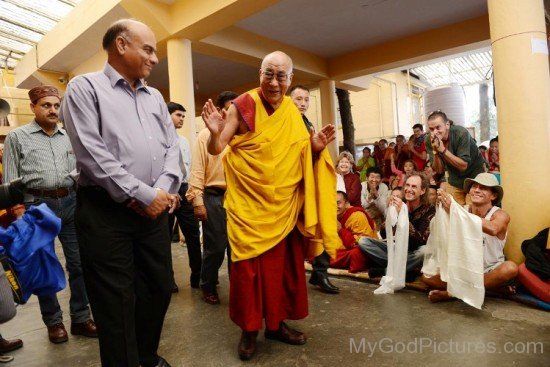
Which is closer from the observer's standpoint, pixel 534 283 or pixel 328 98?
pixel 534 283

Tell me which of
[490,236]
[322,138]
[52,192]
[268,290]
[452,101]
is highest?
[452,101]

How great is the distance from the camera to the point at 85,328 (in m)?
2.55

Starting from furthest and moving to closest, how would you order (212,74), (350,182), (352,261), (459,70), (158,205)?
(459,70), (212,74), (350,182), (352,261), (158,205)

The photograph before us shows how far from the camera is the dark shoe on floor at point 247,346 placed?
2.16 metres

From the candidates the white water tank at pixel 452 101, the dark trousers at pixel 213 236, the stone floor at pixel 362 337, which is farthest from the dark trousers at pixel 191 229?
the white water tank at pixel 452 101

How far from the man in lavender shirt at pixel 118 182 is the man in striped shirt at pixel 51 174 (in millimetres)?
993

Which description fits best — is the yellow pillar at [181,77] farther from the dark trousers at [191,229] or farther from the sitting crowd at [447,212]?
the sitting crowd at [447,212]

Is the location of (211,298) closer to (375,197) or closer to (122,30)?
(122,30)

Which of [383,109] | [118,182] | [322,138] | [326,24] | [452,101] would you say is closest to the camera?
[118,182]

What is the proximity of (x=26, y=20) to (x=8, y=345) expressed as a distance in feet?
24.1

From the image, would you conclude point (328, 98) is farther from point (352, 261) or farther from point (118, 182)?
point (118, 182)

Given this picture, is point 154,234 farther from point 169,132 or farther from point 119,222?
point 169,132

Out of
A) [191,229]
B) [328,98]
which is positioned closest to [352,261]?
[191,229]

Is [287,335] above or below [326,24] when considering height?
below
